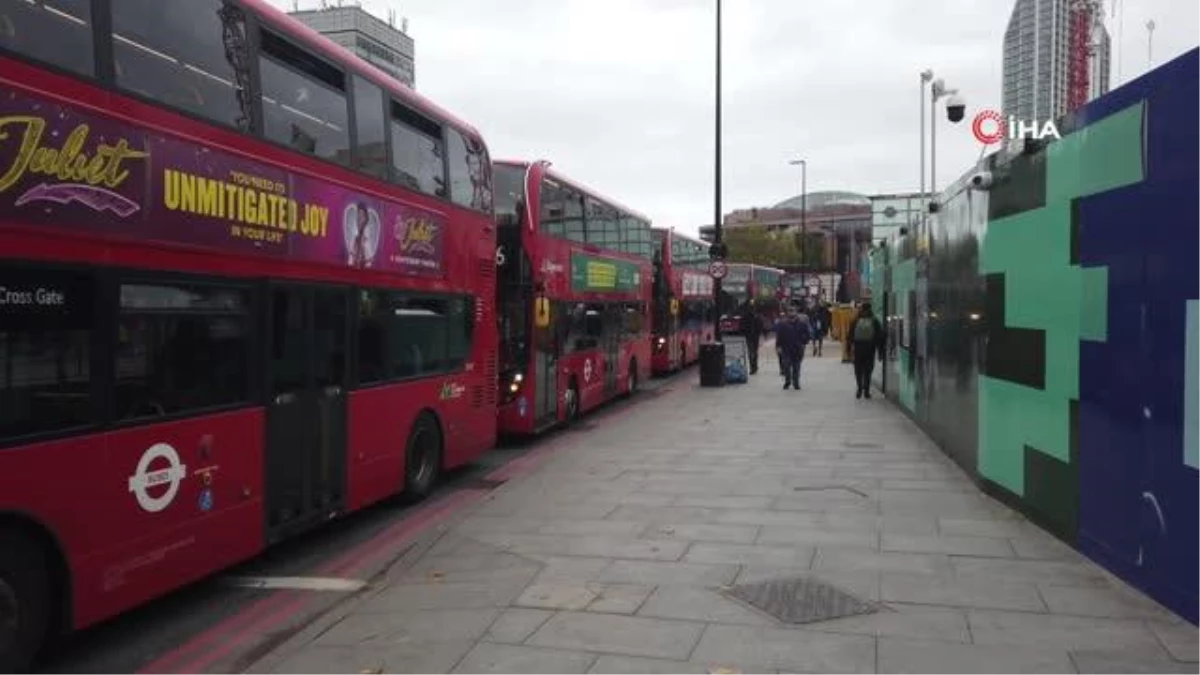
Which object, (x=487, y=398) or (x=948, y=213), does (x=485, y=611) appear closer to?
(x=487, y=398)

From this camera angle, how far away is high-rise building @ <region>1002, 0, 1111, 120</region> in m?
21.8

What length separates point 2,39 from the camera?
4.82m

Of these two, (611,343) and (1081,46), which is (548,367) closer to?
(611,343)

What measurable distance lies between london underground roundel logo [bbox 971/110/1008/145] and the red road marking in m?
5.94

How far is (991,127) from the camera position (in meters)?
10.7

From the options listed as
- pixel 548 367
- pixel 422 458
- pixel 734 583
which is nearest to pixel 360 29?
pixel 548 367

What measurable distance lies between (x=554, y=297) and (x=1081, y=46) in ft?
37.7

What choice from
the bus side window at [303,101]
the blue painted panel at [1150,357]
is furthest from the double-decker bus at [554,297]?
the blue painted panel at [1150,357]

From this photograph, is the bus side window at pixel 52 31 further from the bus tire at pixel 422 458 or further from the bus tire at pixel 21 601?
the bus tire at pixel 422 458

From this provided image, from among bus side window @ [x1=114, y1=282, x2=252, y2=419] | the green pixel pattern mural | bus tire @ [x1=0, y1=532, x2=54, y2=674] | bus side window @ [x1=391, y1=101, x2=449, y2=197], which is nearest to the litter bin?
bus side window @ [x1=391, y1=101, x2=449, y2=197]

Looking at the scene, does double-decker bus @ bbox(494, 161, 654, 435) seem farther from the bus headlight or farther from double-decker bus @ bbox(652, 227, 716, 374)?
double-decker bus @ bbox(652, 227, 716, 374)

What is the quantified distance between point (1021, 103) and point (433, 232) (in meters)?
18.0

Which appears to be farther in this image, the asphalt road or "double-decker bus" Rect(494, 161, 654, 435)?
"double-decker bus" Rect(494, 161, 654, 435)

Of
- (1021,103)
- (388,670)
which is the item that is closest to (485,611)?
(388,670)
